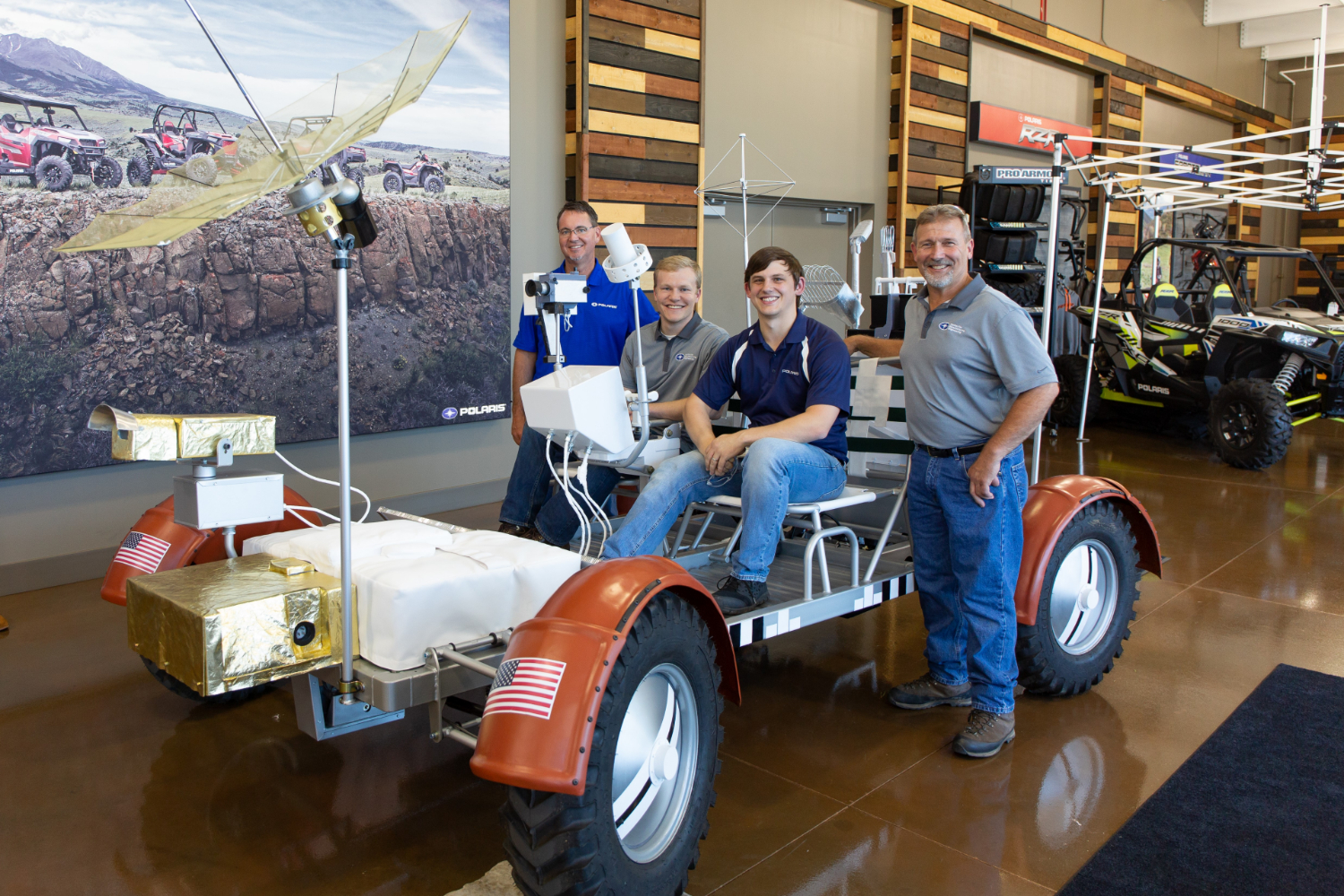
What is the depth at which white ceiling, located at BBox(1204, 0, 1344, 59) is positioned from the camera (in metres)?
11.6

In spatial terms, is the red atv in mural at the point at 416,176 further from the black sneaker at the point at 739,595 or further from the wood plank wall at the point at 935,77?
the wood plank wall at the point at 935,77

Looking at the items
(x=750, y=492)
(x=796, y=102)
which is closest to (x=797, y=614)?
(x=750, y=492)

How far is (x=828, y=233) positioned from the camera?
27.0 ft

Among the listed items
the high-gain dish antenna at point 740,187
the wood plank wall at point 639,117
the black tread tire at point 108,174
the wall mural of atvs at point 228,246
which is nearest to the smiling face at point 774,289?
the wall mural of atvs at point 228,246

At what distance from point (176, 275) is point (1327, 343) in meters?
7.36

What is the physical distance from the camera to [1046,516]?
2.83 meters

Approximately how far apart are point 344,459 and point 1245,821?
85.7 inches

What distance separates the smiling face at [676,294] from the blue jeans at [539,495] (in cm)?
59

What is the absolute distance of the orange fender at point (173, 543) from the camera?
8.61 feet

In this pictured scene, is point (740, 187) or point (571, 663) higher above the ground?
point (740, 187)

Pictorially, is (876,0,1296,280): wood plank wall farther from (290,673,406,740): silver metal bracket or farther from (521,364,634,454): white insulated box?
(290,673,406,740): silver metal bracket

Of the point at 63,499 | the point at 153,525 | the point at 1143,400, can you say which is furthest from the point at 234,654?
the point at 1143,400

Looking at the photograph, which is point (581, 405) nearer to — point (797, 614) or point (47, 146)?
point (797, 614)

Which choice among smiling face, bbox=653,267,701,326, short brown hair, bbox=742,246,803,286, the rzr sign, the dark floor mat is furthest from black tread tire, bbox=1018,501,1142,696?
the rzr sign
